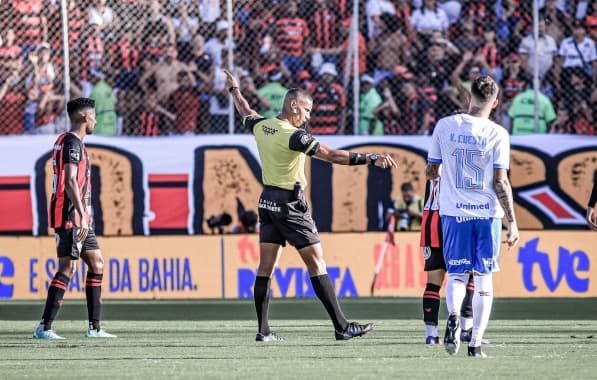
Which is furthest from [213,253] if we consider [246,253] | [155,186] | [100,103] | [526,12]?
[526,12]

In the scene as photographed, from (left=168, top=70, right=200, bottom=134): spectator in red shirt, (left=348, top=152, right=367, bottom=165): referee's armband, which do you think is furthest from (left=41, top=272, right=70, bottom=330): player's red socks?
(left=168, top=70, right=200, bottom=134): spectator in red shirt

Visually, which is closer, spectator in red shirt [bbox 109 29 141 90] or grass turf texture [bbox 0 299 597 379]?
grass turf texture [bbox 0 299 597 379]

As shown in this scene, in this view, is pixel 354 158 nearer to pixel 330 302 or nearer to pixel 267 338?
pixel 330 302

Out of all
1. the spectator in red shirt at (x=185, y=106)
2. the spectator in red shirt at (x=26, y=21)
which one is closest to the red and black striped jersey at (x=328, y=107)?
the spectator in red shirt at (x=185, y=106)

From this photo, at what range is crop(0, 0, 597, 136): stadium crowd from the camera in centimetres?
1958

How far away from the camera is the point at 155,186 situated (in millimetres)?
19859

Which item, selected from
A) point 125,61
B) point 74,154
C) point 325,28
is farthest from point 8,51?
point 74,154

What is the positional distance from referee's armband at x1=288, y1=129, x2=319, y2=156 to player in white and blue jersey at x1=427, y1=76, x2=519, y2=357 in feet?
5.50

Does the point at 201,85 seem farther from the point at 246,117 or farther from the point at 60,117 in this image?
the point at 246,117

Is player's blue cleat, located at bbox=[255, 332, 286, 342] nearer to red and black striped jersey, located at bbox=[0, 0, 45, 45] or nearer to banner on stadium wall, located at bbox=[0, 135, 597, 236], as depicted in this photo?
banner on stadium wall, located at bbox=[0, 135, 597, 236]

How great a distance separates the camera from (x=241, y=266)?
18.7 m

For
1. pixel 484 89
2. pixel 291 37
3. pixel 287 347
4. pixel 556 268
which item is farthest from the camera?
pixel 291 37

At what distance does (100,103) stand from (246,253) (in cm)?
343

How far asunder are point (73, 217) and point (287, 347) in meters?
2.60
